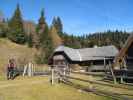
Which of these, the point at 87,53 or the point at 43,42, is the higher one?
the point at 43,42

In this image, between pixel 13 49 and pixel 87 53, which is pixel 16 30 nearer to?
pixel 13 49

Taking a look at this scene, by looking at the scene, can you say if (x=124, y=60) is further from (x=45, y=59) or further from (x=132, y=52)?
(x=45, y=59)

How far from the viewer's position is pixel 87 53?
186 ft

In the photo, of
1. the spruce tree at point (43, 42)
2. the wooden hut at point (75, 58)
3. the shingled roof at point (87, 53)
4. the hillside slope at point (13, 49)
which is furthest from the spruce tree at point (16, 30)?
the shingled roof at point (87, 53)

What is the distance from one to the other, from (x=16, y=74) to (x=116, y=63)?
41.5 ft

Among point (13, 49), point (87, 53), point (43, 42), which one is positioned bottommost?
point (87, 53)

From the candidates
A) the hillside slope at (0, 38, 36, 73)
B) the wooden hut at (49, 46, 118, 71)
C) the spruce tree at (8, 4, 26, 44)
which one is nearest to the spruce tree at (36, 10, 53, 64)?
the hillside slope at (0, 38, 36, 73)

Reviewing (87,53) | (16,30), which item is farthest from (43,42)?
(87,53)

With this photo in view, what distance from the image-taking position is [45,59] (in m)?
59.8

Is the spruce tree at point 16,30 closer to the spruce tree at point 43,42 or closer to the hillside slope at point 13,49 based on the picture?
the hillside slope at point 13,49

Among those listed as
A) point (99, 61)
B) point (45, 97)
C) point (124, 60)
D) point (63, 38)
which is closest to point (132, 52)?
point (124, 60)

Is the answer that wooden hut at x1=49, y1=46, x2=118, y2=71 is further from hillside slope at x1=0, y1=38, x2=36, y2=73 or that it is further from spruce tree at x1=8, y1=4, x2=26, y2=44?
spruce tree at x1=8, y1=4, x2=26, y2=44

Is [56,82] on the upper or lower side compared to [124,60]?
lower

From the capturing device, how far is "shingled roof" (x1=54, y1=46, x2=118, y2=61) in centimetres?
5279
